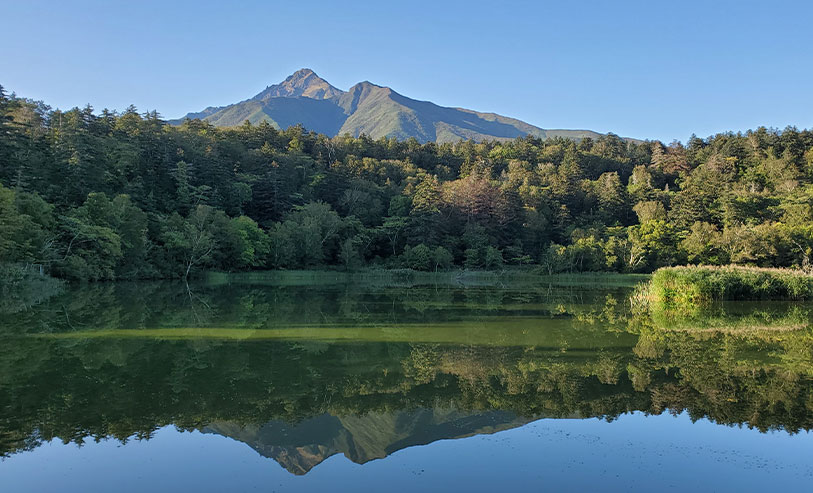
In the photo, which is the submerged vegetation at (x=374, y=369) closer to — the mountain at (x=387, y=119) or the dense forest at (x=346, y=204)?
the dense forest at (x=346, y=204)

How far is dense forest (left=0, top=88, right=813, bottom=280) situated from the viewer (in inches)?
1303

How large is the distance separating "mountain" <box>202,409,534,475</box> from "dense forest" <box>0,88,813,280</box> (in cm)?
2354

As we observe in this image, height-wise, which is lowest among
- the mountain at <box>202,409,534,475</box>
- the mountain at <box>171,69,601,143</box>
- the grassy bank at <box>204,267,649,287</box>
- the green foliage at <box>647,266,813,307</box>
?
the grassy bank at <box>204,267,649,287</box>

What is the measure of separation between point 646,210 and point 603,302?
109 ft

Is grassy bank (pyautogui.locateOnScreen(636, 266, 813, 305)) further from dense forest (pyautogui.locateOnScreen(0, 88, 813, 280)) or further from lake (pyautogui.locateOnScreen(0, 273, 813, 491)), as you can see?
dense forest (pyautogui.locateOnScreen(0, 88, 813, 280))

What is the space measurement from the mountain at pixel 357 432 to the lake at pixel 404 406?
25mm

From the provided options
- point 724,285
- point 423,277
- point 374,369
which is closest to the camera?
point 374,369

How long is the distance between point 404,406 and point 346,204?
5036cm

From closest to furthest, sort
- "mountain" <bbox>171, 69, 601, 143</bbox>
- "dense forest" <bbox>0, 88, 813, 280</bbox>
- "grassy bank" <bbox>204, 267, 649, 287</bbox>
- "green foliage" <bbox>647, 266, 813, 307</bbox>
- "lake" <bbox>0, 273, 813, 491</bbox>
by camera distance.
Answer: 1. "lake" <bbox>0, 273, 813, 491</bbox>
2. "green foliage" <bbox>647, 266, 813, 307</bbox>
3. "dense forest" <bbox>0, 88, 813, 280</bbox>
4. "grassy bank" <bbox>204, 267, 649, 287</bbox>
5. "mountain" <bbox>171, 69, 601, 143</bbox>

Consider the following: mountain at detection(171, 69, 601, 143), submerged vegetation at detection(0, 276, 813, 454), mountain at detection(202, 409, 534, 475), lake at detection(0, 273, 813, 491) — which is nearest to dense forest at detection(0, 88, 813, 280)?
submerged vegetation at detection(0, 276, 813, 454)

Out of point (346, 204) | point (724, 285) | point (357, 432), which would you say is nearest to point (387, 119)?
point (346, 204)

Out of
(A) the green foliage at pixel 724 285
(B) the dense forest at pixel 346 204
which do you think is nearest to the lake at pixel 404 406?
(A) the green foliage at pixel 724 285

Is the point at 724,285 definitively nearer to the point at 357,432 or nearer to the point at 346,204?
the point at 357,432

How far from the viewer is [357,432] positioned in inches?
234
